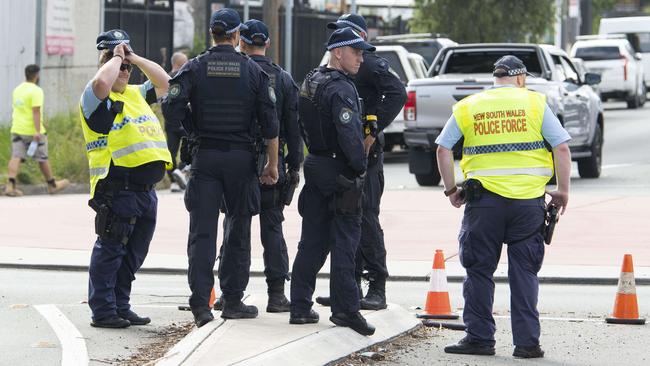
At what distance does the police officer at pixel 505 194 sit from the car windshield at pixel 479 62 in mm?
12168

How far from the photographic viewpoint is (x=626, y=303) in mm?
10641

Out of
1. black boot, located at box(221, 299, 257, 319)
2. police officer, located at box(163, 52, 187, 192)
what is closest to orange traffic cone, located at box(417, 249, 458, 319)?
black boot, located at box(221, 299, 257, 319)

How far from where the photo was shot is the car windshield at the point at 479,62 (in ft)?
70.6

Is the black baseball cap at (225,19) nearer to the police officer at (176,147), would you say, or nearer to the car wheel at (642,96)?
the police officer at (176,147)

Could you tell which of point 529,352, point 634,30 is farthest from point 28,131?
point 634,30

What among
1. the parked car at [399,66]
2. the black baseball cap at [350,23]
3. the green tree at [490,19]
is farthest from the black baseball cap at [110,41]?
the green tree at [490,19]

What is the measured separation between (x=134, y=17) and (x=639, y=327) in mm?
20700

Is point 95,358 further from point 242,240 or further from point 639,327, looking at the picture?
point 639,327

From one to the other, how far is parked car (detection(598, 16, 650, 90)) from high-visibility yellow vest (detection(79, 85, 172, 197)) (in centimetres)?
3970

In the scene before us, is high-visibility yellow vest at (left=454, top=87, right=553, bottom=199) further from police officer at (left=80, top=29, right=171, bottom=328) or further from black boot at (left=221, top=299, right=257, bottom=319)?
police officer at (left=80, top=29, right=171, bottom=328)

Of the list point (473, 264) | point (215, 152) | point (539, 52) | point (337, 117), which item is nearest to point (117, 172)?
point (215, 152)

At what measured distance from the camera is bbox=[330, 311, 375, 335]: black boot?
9.28m

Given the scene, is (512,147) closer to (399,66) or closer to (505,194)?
(505,194)

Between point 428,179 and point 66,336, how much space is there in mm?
12541
